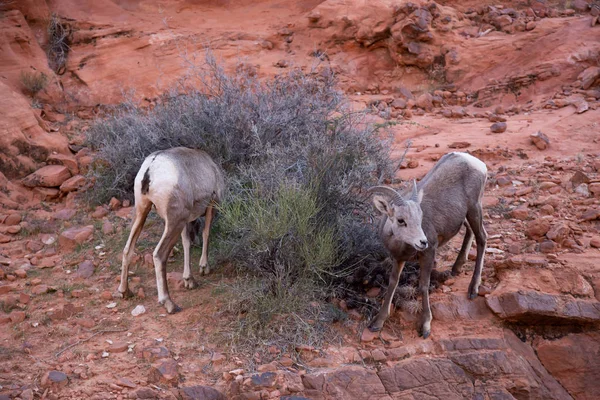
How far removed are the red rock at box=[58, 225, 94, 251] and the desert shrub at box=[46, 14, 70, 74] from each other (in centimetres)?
574

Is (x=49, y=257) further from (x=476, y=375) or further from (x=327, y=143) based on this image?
(x=476, y=375)

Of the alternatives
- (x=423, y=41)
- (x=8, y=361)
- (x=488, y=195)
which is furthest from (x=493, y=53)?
(x=8, y=361)

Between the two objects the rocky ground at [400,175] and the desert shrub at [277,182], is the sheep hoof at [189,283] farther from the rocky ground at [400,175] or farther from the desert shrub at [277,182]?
the desert shrub at [277,182]

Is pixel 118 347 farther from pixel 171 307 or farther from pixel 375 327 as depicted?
pixel 375 327

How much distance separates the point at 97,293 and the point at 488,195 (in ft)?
17.2

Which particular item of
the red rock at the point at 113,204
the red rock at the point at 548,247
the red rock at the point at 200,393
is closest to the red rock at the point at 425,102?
the red rock at the point at 548,247

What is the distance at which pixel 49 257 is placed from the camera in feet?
25.4

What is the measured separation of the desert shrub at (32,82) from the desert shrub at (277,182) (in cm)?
249

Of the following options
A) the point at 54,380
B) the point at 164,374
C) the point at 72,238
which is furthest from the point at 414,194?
the point at 72,238

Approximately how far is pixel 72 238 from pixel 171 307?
2153 millimetres

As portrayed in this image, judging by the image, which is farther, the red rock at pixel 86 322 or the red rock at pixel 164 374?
the red rock at pixel 86 322

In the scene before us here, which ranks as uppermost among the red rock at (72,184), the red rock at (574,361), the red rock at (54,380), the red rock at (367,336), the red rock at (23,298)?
the red rock at (72,184)

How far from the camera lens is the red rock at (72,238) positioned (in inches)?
312

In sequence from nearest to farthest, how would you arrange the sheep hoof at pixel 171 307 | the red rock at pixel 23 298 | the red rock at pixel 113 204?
the sheep hoof at pixel 171 307 → the red rock at pixel 23 298 → the red rock at pixel 113 204
